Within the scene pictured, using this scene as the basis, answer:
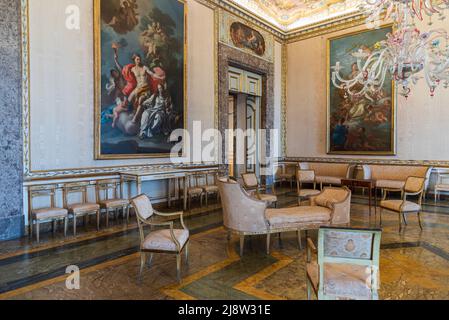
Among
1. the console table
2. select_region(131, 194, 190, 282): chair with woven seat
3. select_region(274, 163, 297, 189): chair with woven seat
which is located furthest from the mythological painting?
select_region(131, 194, 190, 282): chair with woven seat

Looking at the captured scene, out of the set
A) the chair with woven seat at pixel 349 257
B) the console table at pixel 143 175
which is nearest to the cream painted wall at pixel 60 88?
the console table at pixel 143 175

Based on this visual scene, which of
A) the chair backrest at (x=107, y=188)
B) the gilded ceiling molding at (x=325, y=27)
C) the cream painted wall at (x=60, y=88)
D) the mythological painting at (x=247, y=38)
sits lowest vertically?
the chair backrest at (x=107, y=188)

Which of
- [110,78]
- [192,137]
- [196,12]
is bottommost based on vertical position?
[192,137]

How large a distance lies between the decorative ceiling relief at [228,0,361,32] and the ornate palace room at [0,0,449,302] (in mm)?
58

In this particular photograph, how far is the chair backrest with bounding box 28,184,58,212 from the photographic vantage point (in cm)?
546

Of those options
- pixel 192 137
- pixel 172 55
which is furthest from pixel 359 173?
pixel 172 55

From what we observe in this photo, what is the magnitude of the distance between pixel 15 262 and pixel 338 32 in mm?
11885

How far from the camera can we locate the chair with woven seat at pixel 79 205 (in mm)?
5617

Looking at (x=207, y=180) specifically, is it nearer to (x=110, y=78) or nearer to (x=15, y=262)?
(x=110, y=78)

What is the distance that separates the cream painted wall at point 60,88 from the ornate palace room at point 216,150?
0.03m

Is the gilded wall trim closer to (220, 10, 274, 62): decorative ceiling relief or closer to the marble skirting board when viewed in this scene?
(220, 10, 274, 62): decorative ceiling relief

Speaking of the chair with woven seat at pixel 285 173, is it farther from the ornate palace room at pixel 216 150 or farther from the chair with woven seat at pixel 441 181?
the chair with woven seat at pixel 441 181
